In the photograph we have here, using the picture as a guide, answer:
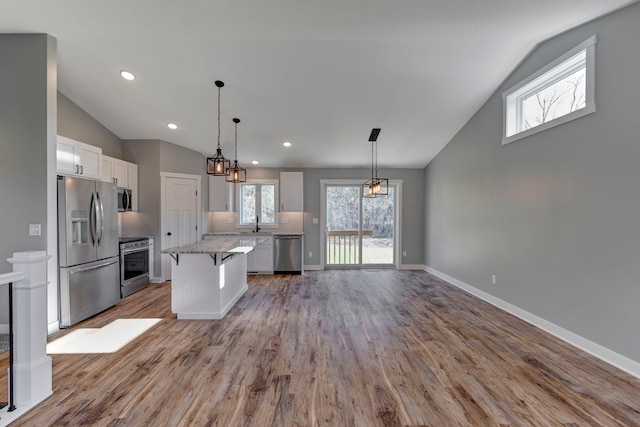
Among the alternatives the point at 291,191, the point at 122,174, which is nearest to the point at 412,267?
the point at 291,191

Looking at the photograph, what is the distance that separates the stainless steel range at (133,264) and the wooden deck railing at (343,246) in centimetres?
364

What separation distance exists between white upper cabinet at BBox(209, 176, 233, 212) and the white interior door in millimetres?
326

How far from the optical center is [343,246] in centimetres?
642

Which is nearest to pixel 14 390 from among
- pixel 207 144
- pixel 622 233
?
pixel 207 144

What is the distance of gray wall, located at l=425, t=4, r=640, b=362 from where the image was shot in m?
2.29

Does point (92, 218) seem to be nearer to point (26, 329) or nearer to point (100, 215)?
point (100, 215)

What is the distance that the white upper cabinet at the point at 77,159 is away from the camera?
3.31 m

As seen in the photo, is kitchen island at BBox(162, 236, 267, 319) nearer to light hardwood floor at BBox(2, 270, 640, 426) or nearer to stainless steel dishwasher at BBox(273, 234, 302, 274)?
light hardwood floor at BBox(2, 270, 640, 426)

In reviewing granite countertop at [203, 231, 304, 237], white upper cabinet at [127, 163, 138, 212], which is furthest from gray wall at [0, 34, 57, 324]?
granite countertop at [203, 231, 304, 237]

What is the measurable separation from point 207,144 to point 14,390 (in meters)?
4.26

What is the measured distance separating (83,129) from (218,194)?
2.41m

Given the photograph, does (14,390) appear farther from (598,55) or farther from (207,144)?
(598,55)

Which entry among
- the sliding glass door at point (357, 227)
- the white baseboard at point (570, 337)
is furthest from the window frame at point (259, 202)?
the white baseboard at point (570, 337)

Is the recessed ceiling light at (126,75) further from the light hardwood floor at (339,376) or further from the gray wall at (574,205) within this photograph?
the gray wall at (574,205)
